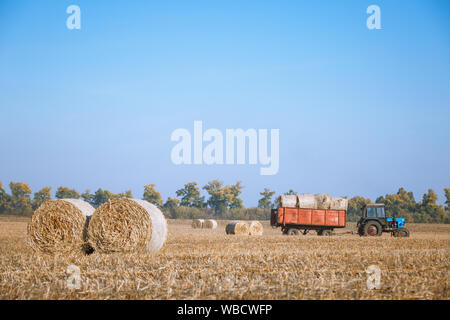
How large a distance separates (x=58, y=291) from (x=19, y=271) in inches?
85.7

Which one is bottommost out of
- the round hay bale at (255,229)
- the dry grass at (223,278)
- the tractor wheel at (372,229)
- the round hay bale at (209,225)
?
the round hay bale at (209,225)

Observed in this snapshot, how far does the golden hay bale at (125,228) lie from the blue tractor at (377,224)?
16.3 m

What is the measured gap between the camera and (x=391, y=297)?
→ 230 inches

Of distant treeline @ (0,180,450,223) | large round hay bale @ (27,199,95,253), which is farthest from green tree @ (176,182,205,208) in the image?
large round hay bale @ (27,199,95,253)

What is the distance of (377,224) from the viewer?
2550 cm

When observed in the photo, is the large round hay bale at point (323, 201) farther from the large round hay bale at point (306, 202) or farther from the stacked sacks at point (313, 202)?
the large round hay bale at point (306, 202)

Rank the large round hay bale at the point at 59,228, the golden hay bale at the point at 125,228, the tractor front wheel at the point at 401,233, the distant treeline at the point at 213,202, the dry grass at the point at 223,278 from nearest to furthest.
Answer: the dry grass at the point at 223,278 < the golden hay bale at the point at 125,228 < the large round hay bale at the point at 59,228 < the tractor front wheel at the point at 401,233 < the distant treeline at the point at 213,202

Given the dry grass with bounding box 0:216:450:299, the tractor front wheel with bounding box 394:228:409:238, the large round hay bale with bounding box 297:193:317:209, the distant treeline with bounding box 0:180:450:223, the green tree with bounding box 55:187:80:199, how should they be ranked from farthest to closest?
the green tree with bounding box 55:187:80:199, the distant treeline with bounding box 0:180:450:223, the large round hay bale with bounding box 297:193:317:209, the tractor front wheel with bounding box 394:228:409:238, the dry grass with bounding box 0:216:450:299

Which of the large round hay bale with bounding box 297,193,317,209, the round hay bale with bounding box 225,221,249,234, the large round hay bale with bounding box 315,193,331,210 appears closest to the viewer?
the large round hay bale with bounding box 297,193,317,209

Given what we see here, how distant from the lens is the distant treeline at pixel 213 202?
77.6m

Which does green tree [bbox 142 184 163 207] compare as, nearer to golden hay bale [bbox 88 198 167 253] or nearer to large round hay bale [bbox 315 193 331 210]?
large round hay bale [bbox 315 193 331 210]

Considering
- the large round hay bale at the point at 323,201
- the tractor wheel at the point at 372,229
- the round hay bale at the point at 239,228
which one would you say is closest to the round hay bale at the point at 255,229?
the round hay bale at the point at 239,228

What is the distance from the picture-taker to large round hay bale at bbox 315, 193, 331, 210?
27.5 m

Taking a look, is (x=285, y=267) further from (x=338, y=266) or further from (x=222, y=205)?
(x=222, y=205)
